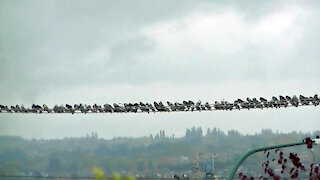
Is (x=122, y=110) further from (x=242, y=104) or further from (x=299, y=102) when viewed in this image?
(x=299, y=102)

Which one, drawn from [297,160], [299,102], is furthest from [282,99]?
[297,160]

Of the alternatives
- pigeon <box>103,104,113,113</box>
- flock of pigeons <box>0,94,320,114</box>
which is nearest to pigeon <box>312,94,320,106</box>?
flock of pigeons <box>0,94,320,114</box>

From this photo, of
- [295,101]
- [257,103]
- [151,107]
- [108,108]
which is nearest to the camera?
[295,101]

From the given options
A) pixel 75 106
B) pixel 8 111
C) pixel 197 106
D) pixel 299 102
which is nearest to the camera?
pixel 299 102

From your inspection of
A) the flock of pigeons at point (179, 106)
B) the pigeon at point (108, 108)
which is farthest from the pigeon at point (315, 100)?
the pigeon at point (108, 108)

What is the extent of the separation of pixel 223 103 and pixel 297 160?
115260mm

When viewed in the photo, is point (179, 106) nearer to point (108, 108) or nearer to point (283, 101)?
point (108, 108)

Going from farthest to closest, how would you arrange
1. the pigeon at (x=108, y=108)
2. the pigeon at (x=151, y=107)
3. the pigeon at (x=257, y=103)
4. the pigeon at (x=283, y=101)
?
the pigeon at (x=108, y=108), the pigeon at (x=151, y=107), the pigeon at (x=257, y=103), the pigeon at (x=283, y=101)

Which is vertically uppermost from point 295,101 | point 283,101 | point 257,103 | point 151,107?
point 283,101

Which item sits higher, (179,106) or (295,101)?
(295,101)

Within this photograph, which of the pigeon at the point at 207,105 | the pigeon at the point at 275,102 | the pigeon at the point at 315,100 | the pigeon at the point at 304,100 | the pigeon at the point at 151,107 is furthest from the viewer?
the pigeon at the point at 151,107

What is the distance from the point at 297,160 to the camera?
30.7m

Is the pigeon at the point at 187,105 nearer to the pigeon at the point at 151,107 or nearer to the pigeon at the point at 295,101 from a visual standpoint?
the pigeon at the point at 151,107

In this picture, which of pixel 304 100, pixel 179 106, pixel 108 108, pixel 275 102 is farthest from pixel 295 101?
pixel 108 108
